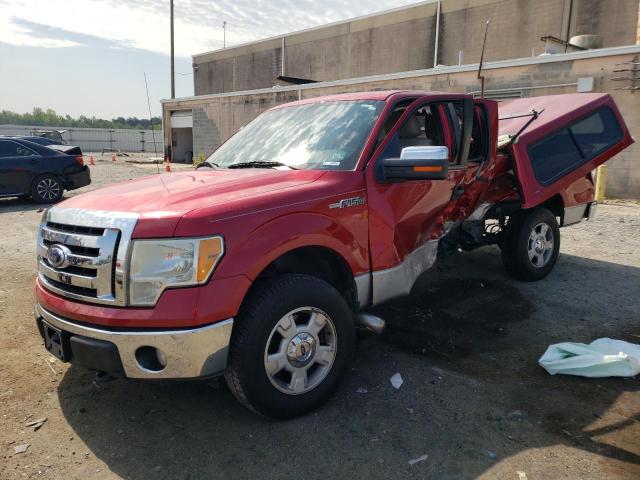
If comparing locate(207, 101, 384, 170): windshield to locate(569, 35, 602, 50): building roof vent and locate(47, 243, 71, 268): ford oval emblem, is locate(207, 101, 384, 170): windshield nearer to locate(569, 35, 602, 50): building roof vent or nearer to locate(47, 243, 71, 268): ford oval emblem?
locate(47, 243, 71, 268): ford oval emblem

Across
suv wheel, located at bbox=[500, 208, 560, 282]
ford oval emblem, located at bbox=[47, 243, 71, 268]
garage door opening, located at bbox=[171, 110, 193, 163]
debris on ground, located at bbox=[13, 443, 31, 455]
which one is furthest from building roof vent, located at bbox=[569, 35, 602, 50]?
garage door opening, located at bbox=[171, 110, 193, 163]

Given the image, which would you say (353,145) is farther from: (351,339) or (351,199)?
(351,339)

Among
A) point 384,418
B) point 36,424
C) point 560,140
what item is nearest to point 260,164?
point 384,418

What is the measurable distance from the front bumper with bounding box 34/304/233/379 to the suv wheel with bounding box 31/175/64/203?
10.6 meters

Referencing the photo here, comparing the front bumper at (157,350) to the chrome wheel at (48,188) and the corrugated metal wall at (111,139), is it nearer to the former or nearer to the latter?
the chrome wheel at (48,188)

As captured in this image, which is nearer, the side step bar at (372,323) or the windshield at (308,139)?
the side step bar at (372,323)

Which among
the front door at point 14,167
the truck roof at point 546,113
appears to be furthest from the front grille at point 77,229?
the front door at point 14,167

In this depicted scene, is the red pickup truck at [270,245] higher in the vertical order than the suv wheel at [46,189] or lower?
higher

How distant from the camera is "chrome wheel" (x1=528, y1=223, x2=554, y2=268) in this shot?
220 inches

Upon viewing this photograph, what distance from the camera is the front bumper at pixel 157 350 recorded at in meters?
2.53

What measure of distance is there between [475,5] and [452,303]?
2732 cm

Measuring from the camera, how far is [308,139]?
3746 mm

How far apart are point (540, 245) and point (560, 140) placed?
1.18 meters

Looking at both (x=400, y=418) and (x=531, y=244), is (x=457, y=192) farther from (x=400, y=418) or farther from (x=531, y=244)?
(x=400, y=418)
